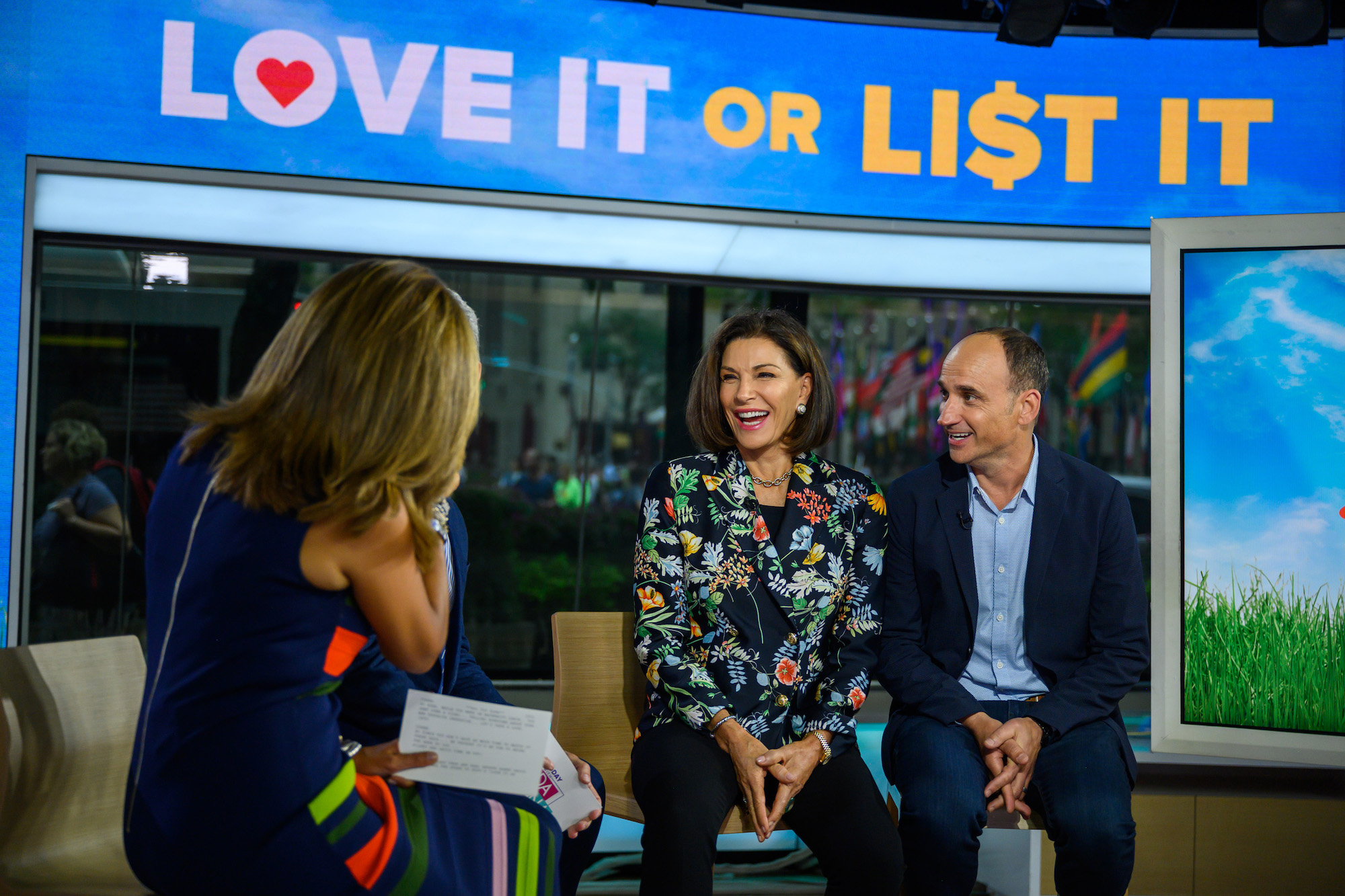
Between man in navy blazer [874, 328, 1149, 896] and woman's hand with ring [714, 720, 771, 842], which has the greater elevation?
man in navy blazer [874, 328, 1149, 896]

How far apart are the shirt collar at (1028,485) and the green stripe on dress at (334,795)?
174 cm

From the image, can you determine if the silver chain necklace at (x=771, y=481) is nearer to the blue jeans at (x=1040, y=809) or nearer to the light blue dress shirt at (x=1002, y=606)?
the light blue dress shirt at (x=1002, y=606)

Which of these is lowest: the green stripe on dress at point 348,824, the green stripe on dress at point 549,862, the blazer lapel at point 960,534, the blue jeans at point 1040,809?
the blue jeans at point 1040,809

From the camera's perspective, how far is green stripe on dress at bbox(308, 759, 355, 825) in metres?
1.32

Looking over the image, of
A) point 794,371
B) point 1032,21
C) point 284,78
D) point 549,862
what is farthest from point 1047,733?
point 284,78

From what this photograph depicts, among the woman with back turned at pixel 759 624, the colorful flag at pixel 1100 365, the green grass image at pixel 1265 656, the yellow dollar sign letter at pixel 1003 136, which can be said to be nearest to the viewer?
the woman with back turned at pixel 759 624

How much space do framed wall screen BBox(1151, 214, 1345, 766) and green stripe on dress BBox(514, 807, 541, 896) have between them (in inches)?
75.6

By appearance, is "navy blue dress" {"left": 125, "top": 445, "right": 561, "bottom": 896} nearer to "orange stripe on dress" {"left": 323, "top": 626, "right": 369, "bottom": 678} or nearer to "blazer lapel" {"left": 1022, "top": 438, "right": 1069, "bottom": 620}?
"orange stripe on dress" {"left": 323, "top": 626, "right": 369, "bottom": 678}

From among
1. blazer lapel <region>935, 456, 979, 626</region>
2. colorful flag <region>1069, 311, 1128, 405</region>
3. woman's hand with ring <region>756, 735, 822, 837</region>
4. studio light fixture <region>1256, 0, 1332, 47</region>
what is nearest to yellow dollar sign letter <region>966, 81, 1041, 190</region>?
studio light fixture <region>1256, 0, 1332, 47</region>

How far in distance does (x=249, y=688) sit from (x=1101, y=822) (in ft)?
5.91

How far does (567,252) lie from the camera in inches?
161

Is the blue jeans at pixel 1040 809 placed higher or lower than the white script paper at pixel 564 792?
lower

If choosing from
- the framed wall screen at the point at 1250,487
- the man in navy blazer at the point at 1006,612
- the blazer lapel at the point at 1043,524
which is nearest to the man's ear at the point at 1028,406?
the man in navy blazer at the point at 1006,612

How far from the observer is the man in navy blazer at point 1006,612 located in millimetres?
2285
